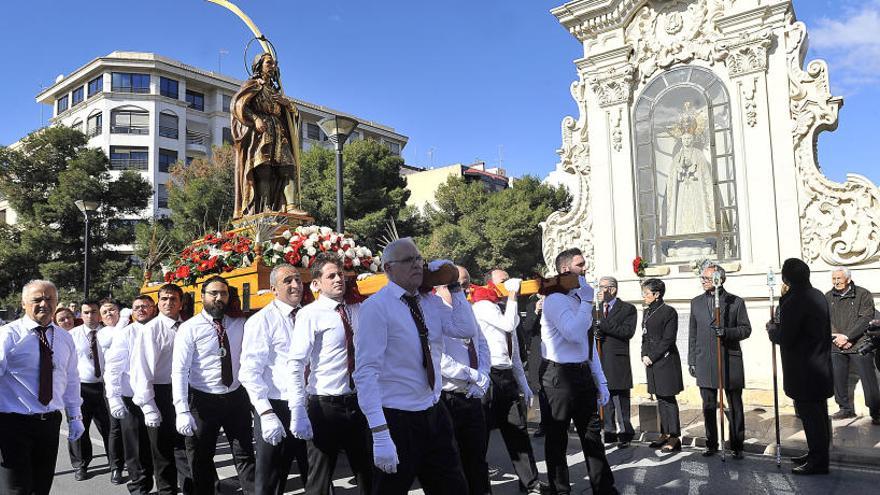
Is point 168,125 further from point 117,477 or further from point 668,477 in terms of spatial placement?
point 668,477

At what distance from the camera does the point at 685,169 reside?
39.0 feet

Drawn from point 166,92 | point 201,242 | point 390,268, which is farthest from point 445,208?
point 390,268

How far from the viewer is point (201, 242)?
295 inches

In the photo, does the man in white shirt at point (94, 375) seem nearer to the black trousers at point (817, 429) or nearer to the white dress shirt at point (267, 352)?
the white dress shirt at point (267, 352)

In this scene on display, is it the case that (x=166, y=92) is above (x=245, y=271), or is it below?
above

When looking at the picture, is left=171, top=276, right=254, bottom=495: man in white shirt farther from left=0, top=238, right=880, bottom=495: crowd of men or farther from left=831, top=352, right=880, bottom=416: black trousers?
left=831, top=352, right=880, bottom=416: black trousers

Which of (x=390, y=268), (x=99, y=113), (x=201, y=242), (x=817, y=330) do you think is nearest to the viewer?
(x=390, y=268)

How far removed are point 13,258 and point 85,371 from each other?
21535 mm

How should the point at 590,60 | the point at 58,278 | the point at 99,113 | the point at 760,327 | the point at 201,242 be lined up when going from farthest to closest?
the point at 99,113 < the point at 58,278 < the point at 590,60 < the point at 760,327 < the point at 201,242

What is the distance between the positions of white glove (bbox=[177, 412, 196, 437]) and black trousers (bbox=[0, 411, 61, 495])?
2.68ft

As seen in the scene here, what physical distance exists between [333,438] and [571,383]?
6.31 feet

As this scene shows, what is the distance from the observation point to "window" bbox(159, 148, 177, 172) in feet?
148

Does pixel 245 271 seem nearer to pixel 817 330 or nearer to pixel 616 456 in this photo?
pixel 616 456

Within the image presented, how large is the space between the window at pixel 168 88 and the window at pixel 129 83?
93 cm
